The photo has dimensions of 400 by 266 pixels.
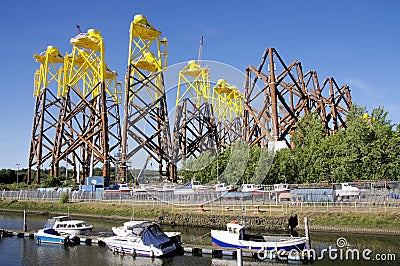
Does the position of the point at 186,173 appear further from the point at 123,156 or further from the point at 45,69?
the point at 45,69

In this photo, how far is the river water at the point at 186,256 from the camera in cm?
2497

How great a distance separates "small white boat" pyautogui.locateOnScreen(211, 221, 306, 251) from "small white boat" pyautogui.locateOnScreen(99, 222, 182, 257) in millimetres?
3269

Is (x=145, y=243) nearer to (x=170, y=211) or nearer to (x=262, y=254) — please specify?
(x=262, y=254)

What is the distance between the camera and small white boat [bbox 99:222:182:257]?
2777 cm

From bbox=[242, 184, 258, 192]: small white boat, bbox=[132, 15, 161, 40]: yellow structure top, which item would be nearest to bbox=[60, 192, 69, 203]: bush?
bbox=[242, 184, 258, 192]: small white boat

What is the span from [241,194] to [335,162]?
43.8 ft

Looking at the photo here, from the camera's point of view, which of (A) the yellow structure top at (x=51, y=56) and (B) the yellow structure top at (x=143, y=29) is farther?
(A) the yellow structure top at (x=51, y=56)

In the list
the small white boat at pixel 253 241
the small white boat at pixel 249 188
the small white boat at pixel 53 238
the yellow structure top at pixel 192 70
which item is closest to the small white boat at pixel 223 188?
the small white boat at pixel 249 188

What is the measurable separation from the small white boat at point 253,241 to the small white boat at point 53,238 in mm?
12564

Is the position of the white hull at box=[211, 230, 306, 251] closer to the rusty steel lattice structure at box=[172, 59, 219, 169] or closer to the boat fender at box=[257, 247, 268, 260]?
the boat fender at box=[257, 247, 268, 260]

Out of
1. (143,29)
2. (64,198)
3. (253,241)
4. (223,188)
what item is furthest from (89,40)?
(253,241)

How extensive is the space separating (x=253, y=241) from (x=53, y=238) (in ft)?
58.1

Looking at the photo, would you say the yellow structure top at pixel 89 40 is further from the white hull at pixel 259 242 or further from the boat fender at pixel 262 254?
the boat fender at pixel 262 254

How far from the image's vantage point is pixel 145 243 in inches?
1117
